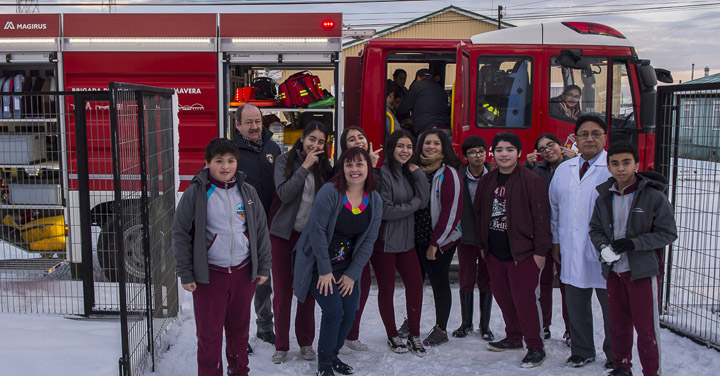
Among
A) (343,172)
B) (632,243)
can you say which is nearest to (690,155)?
(632,243)

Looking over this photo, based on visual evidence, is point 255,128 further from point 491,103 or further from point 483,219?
point 491,103

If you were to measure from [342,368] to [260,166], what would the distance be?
5.37 feet

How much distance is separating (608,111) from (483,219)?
8.57ft

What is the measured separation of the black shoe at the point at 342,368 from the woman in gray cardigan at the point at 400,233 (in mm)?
522

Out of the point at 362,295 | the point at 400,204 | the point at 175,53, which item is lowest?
the point at 362,295

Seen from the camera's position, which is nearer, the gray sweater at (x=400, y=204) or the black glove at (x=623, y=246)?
the black glove at (x=623, y=246)

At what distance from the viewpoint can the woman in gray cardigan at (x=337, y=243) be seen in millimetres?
4012

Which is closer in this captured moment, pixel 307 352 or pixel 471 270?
pixel 307 352

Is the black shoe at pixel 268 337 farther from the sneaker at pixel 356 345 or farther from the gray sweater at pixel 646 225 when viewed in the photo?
the gray sweater at pixel 646 225

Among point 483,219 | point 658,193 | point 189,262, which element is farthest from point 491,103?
point 189,262

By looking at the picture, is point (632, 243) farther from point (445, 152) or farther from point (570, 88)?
point (570, 88)

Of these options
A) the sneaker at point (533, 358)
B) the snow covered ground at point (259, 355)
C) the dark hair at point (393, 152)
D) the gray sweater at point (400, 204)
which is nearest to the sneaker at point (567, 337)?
the snow covered ground at point (259, 355)

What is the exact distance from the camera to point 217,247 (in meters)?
3.73

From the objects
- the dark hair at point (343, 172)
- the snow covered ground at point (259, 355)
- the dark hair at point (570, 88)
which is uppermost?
the dark hair at point (570, 88)
